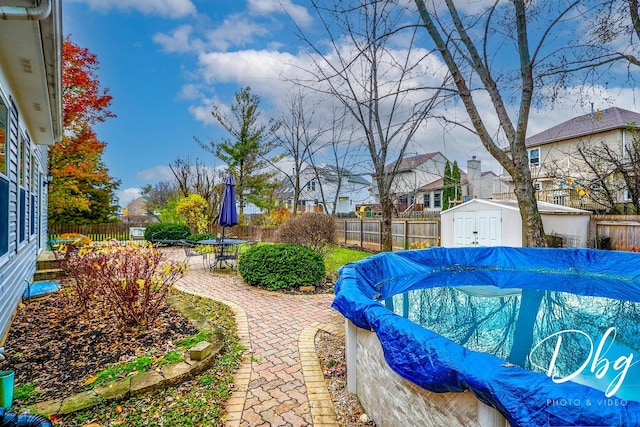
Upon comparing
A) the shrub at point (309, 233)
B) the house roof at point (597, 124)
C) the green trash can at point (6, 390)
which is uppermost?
the house roof at point (597, 124)

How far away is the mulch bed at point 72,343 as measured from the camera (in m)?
2.94

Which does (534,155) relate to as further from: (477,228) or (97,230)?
(97,230)

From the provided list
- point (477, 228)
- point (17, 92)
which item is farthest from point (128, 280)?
point (477, 228)

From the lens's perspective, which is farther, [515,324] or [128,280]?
[515,324]

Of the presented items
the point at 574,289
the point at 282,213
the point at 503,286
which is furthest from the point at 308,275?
the point at 282,213

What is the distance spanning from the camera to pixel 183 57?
43.8 feet

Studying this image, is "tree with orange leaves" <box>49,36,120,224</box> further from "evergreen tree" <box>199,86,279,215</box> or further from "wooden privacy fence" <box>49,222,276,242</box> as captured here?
"evergreen tree" <box>199,86,279,215</box>

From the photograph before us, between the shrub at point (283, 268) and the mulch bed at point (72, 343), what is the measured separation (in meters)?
2.36

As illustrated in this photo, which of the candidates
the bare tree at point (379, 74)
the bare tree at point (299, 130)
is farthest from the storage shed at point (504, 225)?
the bare tree at point (299, 130)

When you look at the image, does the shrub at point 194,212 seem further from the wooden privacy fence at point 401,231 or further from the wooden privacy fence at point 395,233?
the wooden privacy fence at point 395,233

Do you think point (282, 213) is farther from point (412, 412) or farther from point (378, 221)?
point (412, 412)

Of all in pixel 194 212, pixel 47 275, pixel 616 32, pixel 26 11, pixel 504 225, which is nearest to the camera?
pixel 26 11

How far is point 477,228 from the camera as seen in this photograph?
36.9 feet

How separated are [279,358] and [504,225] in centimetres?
952
